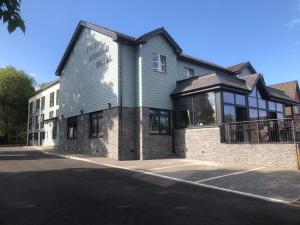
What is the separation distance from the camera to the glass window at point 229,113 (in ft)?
60.9

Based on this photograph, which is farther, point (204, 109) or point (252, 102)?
point (252, 102)

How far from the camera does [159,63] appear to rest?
2114cm

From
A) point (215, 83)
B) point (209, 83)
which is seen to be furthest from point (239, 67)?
point (215, 83)

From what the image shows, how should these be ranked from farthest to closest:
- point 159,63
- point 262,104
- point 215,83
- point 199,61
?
point 199,61
point 262,104
point 159,63
point 215,83

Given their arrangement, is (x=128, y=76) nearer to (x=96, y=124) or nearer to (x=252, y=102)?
(x=96, y=124)

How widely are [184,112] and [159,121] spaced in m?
1.91

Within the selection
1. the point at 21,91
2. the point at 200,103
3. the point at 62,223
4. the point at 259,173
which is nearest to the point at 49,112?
the point at 21,91

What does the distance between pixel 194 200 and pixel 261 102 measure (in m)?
16.5

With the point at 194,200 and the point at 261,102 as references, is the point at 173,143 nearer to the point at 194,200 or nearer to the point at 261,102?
the point at 261,102

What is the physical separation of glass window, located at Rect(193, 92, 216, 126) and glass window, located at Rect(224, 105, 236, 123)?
2.35 ft

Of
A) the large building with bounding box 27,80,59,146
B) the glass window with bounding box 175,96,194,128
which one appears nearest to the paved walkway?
the glass window with bounding box 175,96,194,128

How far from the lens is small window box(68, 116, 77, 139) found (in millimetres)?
25344

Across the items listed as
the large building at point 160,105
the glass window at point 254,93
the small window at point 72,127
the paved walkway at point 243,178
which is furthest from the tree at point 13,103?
the glass window at point 254,93

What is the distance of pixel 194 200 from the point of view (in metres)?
8.56
